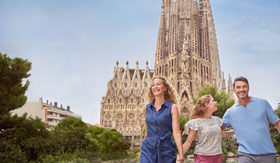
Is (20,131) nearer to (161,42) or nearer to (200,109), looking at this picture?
(200,109)

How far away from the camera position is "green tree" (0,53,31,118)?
1757 centimetres

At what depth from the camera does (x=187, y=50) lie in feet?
203

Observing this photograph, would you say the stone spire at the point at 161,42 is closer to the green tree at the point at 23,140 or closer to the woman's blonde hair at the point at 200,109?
the green tree at the point at 23,140

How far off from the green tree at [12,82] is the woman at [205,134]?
1572 cm

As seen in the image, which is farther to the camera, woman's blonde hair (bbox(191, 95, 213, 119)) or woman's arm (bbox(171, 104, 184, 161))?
woman's blonde hair (bbox(191, 95, 213, 119))

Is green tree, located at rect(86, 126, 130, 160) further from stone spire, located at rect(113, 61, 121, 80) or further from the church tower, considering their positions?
stone spire, located at rect(113, 61, 121, 80)

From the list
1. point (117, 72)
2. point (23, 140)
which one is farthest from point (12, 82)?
point (117, 72)

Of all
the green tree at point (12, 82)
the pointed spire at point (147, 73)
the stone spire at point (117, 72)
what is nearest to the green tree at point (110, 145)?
the green tree at point (12, 82)

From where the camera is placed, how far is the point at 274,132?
55.9 feet

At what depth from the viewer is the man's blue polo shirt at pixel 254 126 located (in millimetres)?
4277

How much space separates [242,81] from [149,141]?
5.85 ft

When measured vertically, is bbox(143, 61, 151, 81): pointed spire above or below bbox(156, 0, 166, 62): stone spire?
below

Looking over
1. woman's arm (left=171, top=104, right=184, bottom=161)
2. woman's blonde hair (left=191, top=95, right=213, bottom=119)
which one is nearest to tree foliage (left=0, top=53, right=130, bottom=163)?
woman's blonde hair (left=191, top=95, right=213, bottom=119)

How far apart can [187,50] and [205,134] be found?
192 feet
